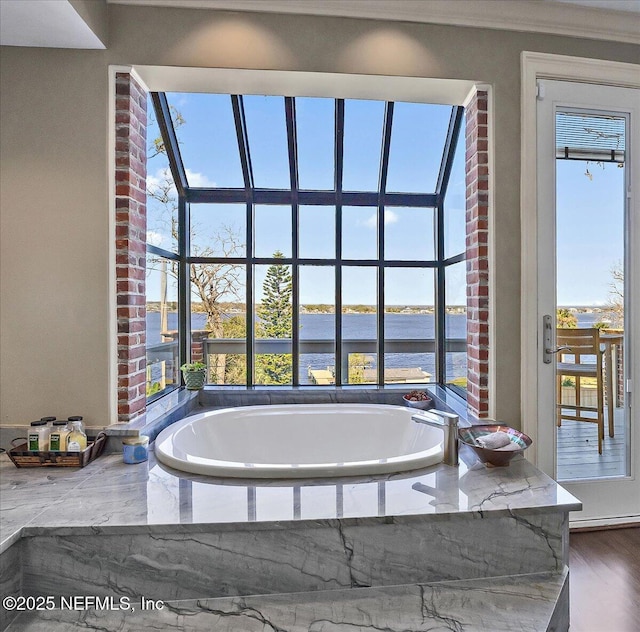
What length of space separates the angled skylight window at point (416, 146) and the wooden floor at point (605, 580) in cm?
252

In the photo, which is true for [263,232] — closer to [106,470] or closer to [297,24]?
[297,24]

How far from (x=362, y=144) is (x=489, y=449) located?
2.37 meters

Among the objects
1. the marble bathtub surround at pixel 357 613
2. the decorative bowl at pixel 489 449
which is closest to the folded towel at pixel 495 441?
the decorative bowl at pixel 489 449

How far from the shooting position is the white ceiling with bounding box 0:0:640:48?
211 centimetres

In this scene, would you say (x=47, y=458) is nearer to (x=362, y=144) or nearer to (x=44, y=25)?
(x=44, y=25)

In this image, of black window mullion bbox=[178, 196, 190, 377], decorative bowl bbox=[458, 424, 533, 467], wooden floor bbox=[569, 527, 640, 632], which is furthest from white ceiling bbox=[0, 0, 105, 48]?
wooden floor bbox=[569, 527, 640, 632]

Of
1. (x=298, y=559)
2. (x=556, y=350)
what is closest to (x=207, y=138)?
(x=556, y=350)

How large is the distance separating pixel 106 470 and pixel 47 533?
51 centimetres

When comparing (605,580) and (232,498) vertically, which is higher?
(232,498)

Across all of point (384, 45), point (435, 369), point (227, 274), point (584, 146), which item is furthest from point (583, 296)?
point (227, 274)

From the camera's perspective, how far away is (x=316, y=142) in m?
3.29

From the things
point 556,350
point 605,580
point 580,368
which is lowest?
point 605,580

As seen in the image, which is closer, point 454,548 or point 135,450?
point 454,548

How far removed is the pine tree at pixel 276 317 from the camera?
337cm
